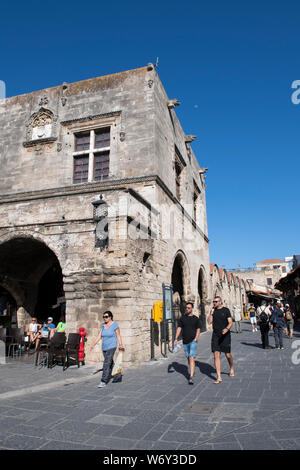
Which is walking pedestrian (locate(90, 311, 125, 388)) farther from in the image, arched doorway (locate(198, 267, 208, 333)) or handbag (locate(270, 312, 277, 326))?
arched doorway (locate(198, 267, 208, 333))

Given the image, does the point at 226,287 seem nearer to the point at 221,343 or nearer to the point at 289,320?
the point at 289,320

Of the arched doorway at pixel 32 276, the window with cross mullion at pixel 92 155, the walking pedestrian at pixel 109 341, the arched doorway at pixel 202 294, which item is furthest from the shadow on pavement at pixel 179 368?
the arched doorway at pixel 202 294

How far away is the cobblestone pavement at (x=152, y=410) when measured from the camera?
3191mm

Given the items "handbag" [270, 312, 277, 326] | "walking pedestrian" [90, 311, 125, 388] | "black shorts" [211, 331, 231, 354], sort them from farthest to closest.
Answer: "handbag" [270, 312, 277, 326]
"black shorts" [211, 331, 231, 354]
"walking pedestrian" [90, 311, 125, 388]

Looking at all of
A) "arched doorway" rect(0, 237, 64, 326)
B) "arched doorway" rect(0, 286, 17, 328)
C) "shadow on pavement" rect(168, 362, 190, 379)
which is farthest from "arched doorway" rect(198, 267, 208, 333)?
"shadow on pavement" rect(168, 362, 190, 379)

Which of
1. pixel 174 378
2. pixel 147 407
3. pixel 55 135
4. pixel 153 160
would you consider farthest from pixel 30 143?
pixel 147 407

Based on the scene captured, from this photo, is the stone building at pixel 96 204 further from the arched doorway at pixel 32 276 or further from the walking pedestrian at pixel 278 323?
the walking pedestrian at pixel 278 323

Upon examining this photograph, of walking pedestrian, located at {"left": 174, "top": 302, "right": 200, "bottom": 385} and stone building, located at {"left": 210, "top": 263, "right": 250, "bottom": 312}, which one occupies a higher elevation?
stone building, located at {"left": 210, "top": 263, "right": 250, "bottom": 312}

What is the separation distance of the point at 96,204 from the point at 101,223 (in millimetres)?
519

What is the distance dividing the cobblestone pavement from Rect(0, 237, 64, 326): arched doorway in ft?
14.4

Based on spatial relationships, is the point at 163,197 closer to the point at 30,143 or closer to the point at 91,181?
the point at 91,181

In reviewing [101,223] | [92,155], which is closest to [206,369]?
[101,223]

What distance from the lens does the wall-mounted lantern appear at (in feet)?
26.9

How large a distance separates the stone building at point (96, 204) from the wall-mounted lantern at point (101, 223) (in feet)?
0.09
